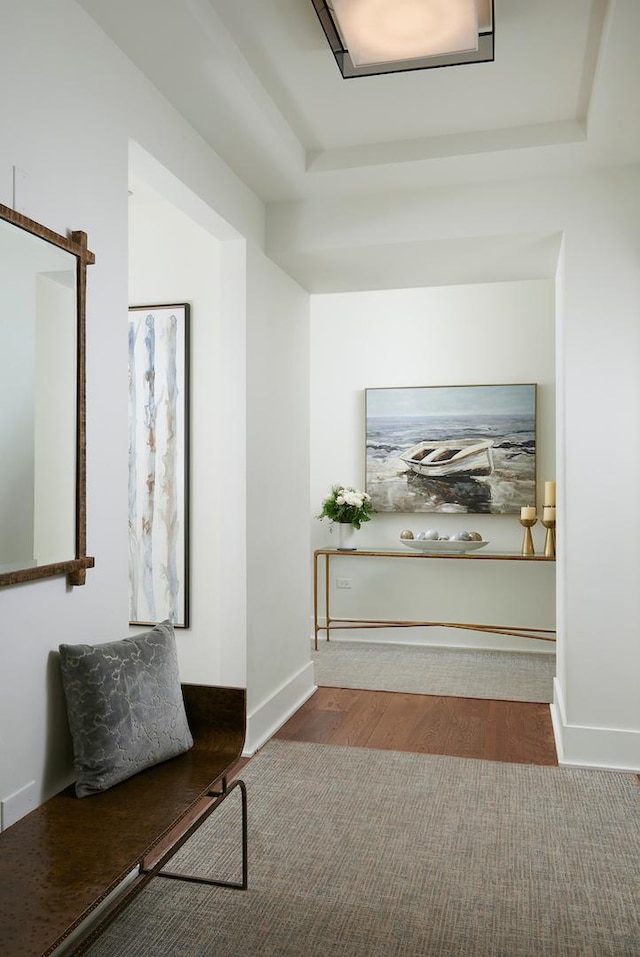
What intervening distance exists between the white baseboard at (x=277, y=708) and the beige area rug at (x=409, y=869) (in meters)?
→ 0.17

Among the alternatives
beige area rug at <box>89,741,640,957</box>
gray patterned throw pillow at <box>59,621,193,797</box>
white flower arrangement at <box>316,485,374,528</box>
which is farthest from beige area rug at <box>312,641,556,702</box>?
gray patterned throw pillow at <box>59,621,193,797</box>

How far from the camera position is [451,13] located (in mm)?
2379

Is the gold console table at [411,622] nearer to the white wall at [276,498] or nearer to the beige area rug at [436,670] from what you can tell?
the beige area rug at [436,670]

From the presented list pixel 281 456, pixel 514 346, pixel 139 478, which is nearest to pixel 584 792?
pixel 281 456

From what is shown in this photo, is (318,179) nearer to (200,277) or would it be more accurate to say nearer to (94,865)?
(200,277)

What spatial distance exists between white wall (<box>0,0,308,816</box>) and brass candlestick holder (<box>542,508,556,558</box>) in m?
3.39

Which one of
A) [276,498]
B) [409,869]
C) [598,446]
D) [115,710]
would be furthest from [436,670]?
[115,710]

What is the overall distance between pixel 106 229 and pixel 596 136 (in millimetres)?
1996

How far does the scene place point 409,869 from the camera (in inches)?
97.3

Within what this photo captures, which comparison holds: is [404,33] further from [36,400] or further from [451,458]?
[451,458]

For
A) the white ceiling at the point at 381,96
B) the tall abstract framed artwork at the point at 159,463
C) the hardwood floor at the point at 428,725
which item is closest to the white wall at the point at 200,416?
the tall abstract framed artwork at the point at 159,463

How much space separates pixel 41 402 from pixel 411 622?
14.2 feet

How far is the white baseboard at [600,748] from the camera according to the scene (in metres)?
3.32

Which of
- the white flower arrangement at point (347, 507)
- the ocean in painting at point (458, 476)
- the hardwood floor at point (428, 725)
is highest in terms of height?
the ocean in painting at point (458, 476)
